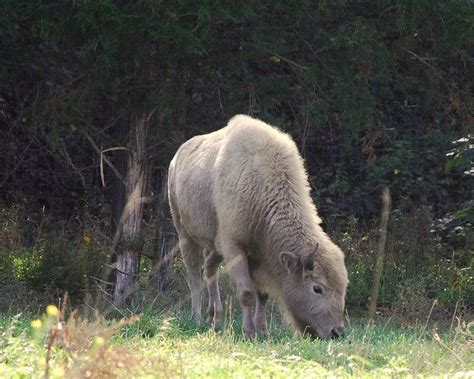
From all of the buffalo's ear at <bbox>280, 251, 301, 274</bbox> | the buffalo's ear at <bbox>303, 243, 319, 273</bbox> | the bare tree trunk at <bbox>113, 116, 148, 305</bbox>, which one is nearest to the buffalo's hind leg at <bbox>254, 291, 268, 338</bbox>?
the buffalo's ear at <bbox>280, 251, 301, 274</bbox>

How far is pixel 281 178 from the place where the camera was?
1049 cm

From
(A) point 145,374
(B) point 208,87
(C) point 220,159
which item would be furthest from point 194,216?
(A) point 145,374

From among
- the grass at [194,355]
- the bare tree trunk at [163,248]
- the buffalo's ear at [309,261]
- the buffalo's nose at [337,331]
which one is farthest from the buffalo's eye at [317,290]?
the bare tree trunk at [163,248]

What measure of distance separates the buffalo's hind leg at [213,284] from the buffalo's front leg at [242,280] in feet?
2.72

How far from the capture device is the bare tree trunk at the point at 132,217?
563 inches

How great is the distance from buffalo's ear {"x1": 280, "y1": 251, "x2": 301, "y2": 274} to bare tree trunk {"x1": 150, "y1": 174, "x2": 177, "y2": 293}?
15.2 ft

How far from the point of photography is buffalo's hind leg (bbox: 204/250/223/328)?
37.8ft

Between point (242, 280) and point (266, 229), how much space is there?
569 mm

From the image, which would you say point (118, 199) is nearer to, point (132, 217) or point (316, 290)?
point (132, 217)

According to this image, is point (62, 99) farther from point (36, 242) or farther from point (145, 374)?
point (145, 374)

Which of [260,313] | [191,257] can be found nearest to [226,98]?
[191,257]

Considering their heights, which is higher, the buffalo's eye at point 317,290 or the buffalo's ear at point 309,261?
the buffalo's ear at point 309,261

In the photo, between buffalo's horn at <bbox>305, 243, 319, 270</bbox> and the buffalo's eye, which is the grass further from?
buffalo's horn at <bbox>305, 243, 319, 270</bbox>

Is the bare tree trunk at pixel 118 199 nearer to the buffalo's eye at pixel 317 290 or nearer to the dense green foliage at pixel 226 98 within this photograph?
the dense green foliage at pixel 226 98
